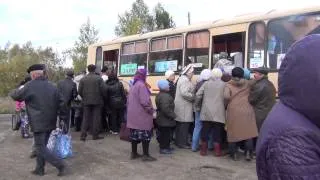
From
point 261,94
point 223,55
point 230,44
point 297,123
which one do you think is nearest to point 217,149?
point 261,94

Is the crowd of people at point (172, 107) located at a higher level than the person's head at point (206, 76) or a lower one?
lower

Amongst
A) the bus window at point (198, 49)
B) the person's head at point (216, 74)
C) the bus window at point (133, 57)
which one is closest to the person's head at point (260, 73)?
the person's head at point (216, 74)

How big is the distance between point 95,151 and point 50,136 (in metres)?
1.94

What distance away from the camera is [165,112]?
994 centimetres

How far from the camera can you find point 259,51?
1070 cm

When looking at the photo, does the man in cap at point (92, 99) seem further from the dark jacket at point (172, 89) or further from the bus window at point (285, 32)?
the bus window at point (285, 32)

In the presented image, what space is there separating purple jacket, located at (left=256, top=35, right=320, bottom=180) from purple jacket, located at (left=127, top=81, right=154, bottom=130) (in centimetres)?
739

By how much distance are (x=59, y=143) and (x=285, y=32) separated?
4820 millimetres

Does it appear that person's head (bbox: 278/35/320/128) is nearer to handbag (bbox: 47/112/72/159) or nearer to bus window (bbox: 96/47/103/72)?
handbag (bbox: 47/112/72/159)

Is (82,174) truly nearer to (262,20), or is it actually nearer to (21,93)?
(21,93)

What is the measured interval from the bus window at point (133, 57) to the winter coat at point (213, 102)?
4.79 metres

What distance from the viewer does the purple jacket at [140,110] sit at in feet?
30.5

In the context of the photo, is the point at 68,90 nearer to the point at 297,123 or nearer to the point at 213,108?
the point at 213,108

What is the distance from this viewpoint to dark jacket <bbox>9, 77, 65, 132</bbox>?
8.02 metres
